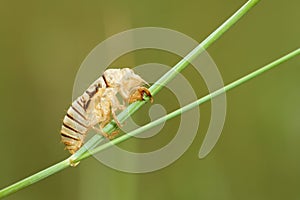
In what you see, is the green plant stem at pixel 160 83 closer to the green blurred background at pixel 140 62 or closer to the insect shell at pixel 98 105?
the insect shell at pixel 98 105

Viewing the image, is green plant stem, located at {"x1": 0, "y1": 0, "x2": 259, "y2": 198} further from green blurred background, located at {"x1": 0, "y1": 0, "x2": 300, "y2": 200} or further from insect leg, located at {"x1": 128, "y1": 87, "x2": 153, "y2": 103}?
green blurred background, located at {"x1": 0, "y1": 0, "x2": 300, "y2": 200}

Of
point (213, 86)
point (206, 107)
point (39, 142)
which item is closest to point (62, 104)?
point (39, 142)

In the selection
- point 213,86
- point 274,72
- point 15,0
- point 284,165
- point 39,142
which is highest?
point 15,0

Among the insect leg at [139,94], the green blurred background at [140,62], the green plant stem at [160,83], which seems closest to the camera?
the green plant stem at [160,83]

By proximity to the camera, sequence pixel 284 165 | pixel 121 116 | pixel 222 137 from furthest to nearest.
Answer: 1. pixel 222 137
2. pixel 284 165
3. pixel 121 116

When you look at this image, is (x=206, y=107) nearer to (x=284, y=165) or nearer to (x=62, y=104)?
(x=284, y=165)

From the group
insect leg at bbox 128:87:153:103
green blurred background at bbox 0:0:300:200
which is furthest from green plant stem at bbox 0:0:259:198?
green blurred background at bbox 0:0:300:200

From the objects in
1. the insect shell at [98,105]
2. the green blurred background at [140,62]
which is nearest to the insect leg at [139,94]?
the insect shell at [98,105]
